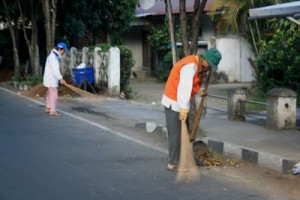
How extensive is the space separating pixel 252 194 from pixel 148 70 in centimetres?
2338

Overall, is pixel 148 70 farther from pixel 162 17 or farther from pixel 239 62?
pixel 239 62

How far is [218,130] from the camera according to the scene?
10.7 metres

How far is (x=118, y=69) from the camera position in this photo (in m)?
18.0

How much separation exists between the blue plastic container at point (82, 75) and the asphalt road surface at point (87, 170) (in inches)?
260

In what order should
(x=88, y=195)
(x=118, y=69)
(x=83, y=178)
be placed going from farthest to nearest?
1. (x=118, y=69)
2. (x=83, y=178)
3. (x=88, y=195)

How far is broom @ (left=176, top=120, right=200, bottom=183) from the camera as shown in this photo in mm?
7270

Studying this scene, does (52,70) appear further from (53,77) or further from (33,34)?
(33,34)

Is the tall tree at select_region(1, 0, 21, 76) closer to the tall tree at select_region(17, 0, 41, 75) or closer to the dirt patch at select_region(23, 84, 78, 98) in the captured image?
the tall tree at select_region(17, 0, 41, 75)

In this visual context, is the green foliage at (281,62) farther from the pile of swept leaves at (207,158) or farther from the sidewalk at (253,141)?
the pile of swept leaves at (207,158)

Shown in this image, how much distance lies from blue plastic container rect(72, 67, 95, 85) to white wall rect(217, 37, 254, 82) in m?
6.85

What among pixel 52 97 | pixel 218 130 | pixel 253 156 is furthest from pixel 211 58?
pixel 52 97

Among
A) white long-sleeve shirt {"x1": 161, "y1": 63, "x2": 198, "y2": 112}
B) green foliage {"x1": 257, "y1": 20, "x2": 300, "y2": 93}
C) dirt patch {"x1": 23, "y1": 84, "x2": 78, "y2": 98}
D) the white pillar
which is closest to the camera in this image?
white long-sleeve shirt {"x1": 161, "y1": 63, "x2": 198, "y2": 112}

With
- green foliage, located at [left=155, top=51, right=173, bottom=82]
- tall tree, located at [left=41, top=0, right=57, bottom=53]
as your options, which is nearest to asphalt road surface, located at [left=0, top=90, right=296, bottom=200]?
tall tree, located at [left=41, top=0, right=57, bottom=53]

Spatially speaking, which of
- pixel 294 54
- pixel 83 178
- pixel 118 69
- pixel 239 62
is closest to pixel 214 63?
pixel 83 178
